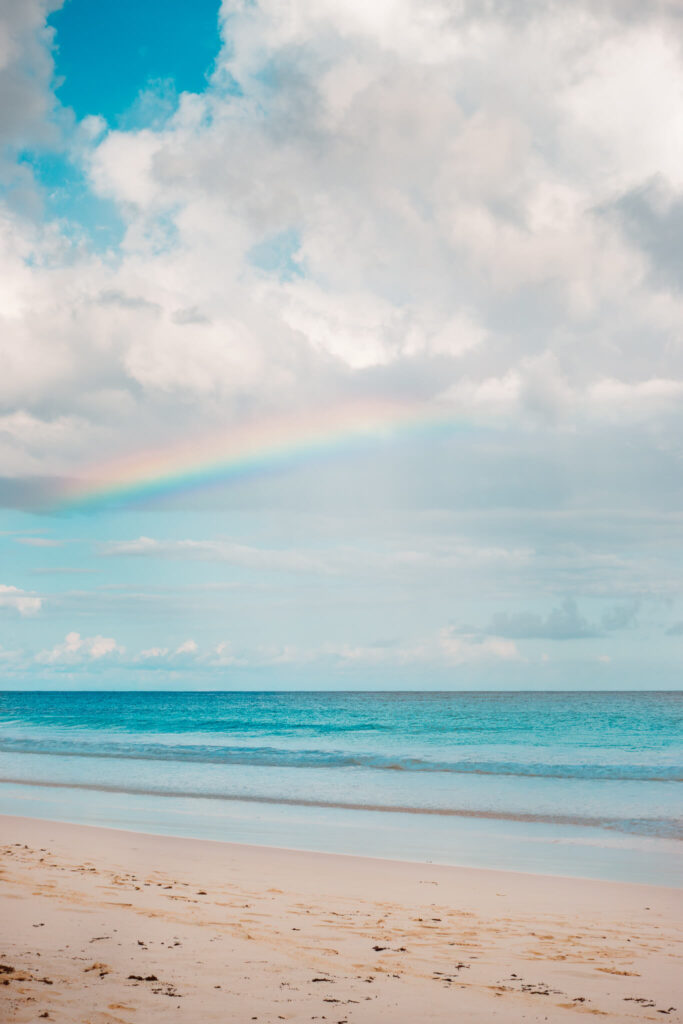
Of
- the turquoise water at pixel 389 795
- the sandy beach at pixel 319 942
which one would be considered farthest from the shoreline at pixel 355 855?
the turquoise water at pixel 389 795

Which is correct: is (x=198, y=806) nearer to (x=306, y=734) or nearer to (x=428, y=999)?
(x=428, y=999)

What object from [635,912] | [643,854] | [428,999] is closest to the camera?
[428,999]

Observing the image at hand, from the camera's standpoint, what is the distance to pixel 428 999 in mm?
5715

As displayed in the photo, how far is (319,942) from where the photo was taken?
283 inches

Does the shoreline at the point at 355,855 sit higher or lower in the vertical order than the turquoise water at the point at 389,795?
higher

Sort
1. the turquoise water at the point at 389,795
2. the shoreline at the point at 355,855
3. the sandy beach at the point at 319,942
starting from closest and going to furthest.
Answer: the sandy beach at the point at 319,942
the shoreline at the point at 355,855
the turquoise water at the point at 389,795

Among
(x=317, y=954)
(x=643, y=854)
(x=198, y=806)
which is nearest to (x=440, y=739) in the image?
(x=198, y=806)

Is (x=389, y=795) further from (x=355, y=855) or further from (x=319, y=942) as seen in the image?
(x=319, y=942)

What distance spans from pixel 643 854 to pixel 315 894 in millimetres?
5738

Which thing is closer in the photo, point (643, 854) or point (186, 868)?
point (186, 868)

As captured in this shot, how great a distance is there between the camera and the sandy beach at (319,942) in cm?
553

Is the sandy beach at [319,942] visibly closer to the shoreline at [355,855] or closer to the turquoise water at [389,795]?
the shoreline at [355,855]

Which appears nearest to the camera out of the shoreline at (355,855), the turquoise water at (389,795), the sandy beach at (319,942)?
the sandy beach at (319,942)

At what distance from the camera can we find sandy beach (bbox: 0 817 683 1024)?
553cm
